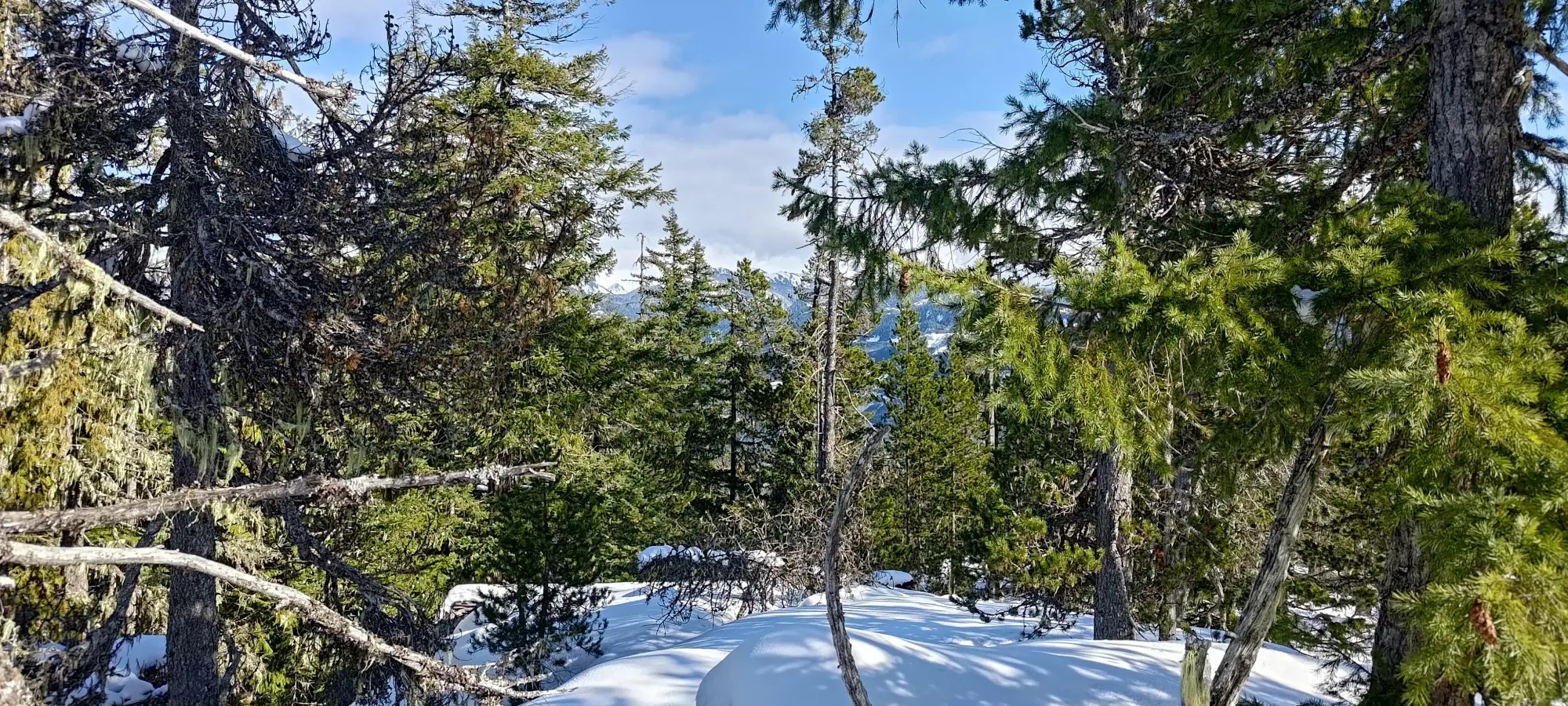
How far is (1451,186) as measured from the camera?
12.6 feet

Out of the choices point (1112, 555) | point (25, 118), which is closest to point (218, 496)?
point (25, 118)

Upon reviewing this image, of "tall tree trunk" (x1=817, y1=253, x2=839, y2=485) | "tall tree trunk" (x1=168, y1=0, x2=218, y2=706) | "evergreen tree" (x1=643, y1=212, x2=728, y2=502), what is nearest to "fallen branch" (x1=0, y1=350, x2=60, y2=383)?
"tall tree trunk" (x1=168, y1=0, x2=218, y2=706)

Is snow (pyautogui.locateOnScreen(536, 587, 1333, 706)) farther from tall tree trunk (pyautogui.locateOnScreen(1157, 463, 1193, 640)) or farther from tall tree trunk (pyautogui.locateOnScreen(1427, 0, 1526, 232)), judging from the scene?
tall tree trunk (pyautogui.locateOnScreen(1427, 0, 1526, 232))

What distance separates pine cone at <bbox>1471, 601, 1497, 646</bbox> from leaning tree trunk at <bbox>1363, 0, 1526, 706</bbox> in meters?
1.78

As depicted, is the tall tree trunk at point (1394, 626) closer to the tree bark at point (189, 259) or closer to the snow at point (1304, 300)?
the snow at point (1304, 300)

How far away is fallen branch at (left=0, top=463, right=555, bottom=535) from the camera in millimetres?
3922

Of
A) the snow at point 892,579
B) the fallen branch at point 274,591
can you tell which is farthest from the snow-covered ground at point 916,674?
the snow at point 892,579

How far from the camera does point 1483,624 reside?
7.32 ft

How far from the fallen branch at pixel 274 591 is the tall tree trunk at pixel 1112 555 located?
5964mm

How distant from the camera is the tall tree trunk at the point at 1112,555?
838cm

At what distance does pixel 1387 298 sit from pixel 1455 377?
57 cm

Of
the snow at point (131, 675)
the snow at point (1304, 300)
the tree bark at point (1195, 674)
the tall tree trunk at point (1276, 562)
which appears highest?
the snow at point (1304, 300)

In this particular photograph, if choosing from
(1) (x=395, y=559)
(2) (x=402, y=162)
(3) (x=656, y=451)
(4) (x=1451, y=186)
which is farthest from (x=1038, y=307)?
(3) (x=656, y=451)

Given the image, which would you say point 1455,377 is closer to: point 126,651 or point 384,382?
point 384,382
